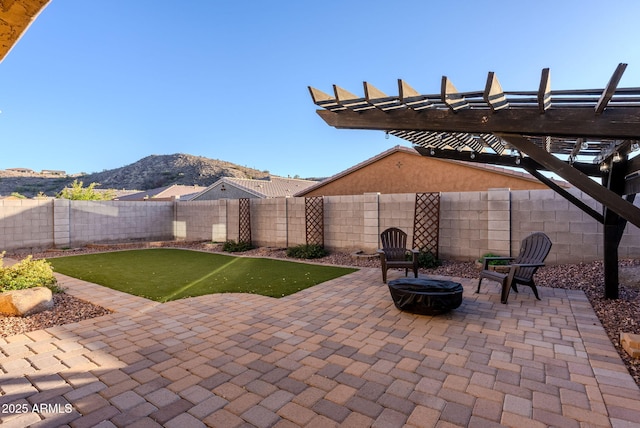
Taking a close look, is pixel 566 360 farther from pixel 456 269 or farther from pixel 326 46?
pixel 326 46

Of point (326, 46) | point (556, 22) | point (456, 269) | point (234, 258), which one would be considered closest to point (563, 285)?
point (456, 269)

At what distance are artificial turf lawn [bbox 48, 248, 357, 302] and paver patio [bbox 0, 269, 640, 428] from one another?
0.99m

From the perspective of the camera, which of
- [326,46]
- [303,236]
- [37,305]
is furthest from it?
[326,46]

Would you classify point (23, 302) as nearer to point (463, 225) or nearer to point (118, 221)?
point (463, 225)

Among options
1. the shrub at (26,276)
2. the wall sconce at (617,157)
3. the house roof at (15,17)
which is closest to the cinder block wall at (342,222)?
the wall sconce at (617,157)

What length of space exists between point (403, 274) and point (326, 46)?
8.01 metres

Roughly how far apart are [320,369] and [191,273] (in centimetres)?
487

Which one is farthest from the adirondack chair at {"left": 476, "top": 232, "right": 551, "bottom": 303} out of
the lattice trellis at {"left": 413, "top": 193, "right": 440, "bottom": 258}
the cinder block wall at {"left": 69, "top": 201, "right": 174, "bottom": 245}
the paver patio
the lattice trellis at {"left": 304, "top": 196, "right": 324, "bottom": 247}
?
the cinder block wall at {"left": 69, "top": 201, "right": 174, "bottom": 245}

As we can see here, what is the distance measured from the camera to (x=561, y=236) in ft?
19.6

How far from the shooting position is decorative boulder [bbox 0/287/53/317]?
144 inches

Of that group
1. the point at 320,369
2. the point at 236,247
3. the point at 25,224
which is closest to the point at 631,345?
the point at 320,369

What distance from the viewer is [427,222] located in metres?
7.32

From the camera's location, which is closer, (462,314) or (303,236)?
(462,314)

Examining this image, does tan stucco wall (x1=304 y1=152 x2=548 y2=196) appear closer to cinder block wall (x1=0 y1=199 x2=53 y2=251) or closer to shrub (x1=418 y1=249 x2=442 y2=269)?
shrub (x1=418 y1=249 x2=442 y2=269)
